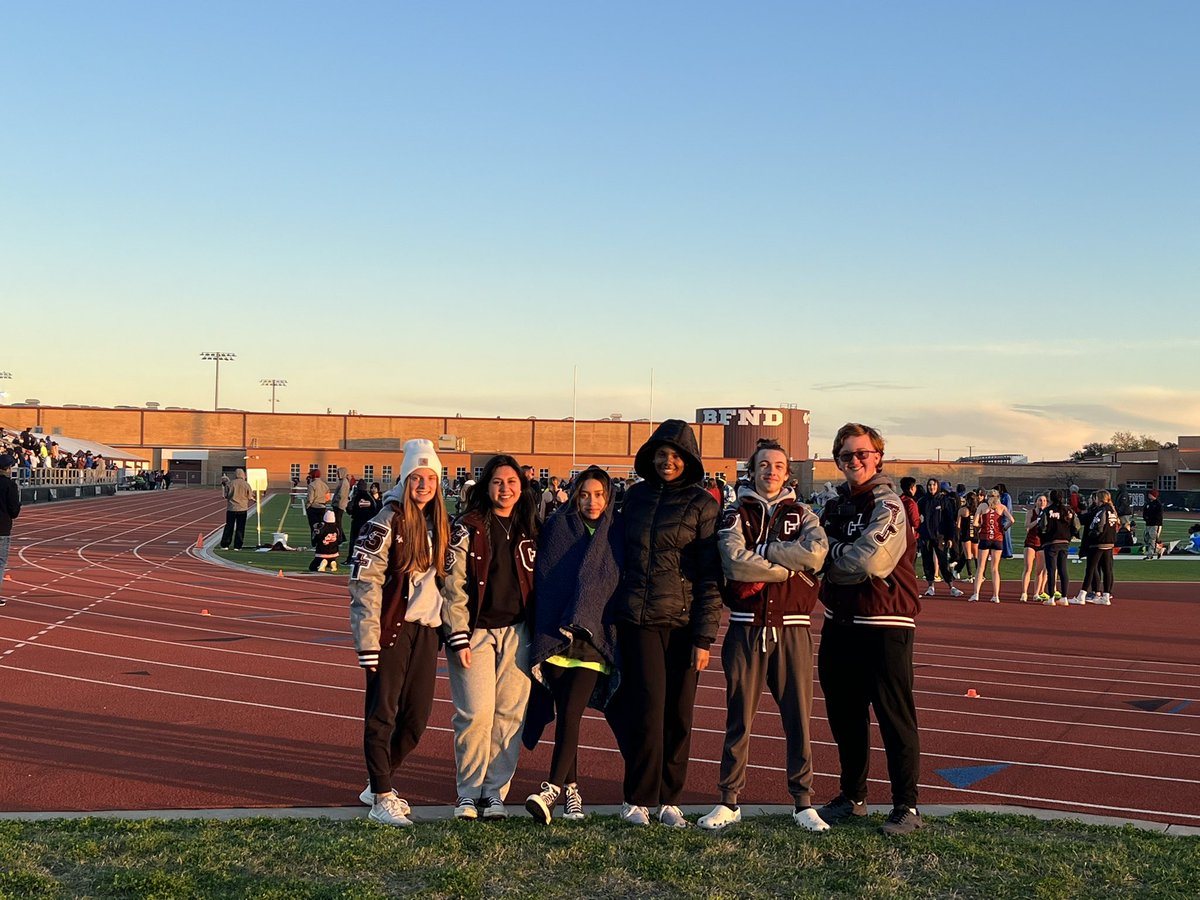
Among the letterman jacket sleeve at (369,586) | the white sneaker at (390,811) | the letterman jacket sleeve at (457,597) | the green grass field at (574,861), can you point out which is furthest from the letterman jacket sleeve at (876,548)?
the white sneaker at (390,811)

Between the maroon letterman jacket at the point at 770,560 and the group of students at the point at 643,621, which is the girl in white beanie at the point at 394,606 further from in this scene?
the maroon letterman jacket at the point at 770,560

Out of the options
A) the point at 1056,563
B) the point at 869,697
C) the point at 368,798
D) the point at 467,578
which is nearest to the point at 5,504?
the point at 368,798

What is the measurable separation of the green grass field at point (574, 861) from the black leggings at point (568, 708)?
30 centimetres

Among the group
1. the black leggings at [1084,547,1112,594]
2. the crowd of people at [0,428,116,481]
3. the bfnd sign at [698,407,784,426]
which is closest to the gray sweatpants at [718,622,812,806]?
the black leggings at [1084,547,1112,594]

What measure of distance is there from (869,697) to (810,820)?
24.7 inches

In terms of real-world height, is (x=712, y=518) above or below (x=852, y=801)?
above

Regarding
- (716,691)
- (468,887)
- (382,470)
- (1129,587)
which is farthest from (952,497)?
(382,470)

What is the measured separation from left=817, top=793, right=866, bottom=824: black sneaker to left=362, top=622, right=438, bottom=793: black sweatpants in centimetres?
197

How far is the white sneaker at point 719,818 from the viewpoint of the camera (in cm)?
555

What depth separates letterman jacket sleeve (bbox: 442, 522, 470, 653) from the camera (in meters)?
5.78

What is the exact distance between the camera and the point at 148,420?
102812mm

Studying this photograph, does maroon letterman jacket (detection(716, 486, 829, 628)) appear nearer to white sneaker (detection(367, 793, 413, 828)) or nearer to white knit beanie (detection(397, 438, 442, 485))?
white knit beanie (detection(397, 438, 442, 485))

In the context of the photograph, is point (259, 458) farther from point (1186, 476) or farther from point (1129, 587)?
point (1129, 587)

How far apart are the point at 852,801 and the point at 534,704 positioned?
62.9 inches
